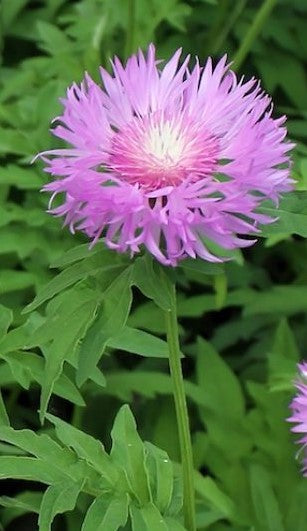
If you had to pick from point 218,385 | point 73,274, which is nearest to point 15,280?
point 218,385

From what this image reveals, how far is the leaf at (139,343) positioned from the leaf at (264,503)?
1.74 ft

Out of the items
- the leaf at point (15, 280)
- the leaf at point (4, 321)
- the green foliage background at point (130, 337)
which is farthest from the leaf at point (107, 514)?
the leaf at point (15, 280)

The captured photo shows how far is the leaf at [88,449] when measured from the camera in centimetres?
114

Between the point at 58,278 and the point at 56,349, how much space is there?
0.20 ft

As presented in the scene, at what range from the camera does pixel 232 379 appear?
1909mm

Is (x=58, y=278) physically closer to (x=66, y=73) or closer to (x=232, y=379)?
(x=232, y=379)

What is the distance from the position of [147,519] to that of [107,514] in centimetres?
5

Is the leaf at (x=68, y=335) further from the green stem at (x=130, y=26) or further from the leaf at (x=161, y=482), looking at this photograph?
the green stem at (x=130, y=26)

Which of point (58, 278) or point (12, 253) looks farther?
point (12, 253)

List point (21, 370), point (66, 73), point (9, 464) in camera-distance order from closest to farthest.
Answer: point (9, 464) < point (21, 370) < point (66, 73)

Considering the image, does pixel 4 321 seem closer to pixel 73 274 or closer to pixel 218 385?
pixel 73 274

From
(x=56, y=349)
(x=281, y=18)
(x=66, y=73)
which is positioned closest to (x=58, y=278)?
(x=56, y=349)

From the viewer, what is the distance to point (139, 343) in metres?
1.23

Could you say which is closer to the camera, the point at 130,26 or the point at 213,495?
the point at 213,495
